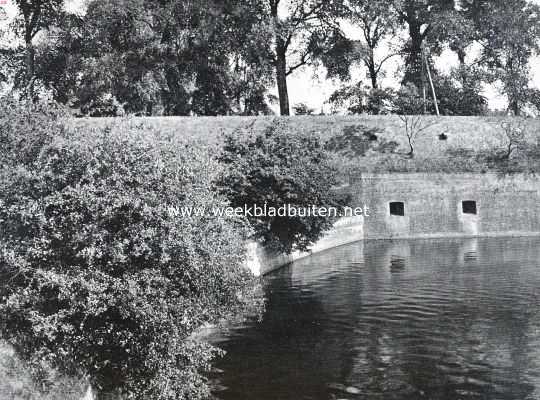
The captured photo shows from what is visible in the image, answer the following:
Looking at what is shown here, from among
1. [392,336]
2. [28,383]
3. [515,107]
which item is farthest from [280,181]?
[515,107]

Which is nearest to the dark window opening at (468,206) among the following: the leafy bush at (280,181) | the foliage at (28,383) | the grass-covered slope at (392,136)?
the grass-covered slope at (392,136)

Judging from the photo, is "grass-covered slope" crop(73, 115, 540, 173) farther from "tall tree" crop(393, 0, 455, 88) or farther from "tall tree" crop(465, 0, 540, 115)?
"tall tree" crop(393, 0, 455, 88)

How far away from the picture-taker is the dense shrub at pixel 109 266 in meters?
7.86

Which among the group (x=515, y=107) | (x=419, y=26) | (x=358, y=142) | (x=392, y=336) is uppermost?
(x=419, y=26)

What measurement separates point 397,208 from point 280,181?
41.6 ft

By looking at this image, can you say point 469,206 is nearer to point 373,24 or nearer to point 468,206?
point 468,206

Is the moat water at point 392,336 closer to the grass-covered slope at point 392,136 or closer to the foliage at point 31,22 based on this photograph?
the grass-covered slope at point 392,136

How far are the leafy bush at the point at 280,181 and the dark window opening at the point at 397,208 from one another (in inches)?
350

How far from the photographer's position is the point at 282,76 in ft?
116

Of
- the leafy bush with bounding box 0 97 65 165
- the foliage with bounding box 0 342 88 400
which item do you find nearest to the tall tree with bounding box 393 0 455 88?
the leafy bush with bounding box 0 97 65 165

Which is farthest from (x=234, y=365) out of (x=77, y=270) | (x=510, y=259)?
Answer: (x=510, y=259)

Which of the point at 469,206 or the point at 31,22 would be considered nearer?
the point at 469,206

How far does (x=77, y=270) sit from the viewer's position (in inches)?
315

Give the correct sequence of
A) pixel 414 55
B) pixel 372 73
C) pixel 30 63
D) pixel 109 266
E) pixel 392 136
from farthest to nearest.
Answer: pixel 372 73 < pixel 414 55 < pixel 30 63 < pixel 392 136 < pixel 109 266
